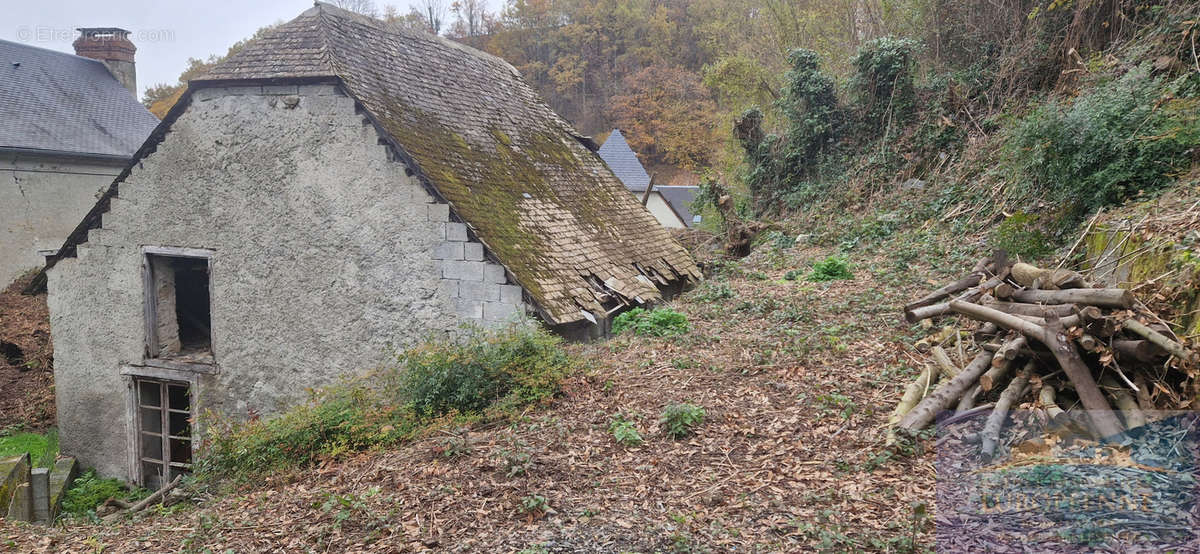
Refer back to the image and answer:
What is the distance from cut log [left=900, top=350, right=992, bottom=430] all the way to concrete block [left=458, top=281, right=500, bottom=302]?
15.9 feet

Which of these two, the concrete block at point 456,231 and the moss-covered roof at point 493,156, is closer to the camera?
the concrete block at point 456,231

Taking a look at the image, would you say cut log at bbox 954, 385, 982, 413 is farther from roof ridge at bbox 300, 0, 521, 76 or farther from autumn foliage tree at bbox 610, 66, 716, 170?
autumn foliage tree at bbox 610, 66, 716, 170

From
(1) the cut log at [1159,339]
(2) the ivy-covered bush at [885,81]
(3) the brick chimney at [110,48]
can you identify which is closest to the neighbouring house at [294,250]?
(1) the cut log at [1159,339]

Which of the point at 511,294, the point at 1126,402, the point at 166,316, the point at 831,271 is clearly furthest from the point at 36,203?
the point at 1126,402

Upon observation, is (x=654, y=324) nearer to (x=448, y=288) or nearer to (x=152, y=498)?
(x=448, y=288)

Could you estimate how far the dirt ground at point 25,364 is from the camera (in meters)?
13.0

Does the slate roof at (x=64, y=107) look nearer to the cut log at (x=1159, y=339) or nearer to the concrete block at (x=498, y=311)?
the concrete block at (x=498, y=311)

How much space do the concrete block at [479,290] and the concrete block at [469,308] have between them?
6 centimetres

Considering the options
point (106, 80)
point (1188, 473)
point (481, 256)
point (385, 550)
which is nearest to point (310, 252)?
point (481, 256)

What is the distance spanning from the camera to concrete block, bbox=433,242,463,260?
27.5 ft

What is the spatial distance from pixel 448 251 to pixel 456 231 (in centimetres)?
27

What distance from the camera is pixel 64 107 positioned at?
19953 millimetres

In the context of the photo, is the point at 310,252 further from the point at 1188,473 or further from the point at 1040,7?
the point at 1040,7

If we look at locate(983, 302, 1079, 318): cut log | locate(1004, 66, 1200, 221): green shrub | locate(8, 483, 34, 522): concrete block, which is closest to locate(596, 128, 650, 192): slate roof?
locate(1004, 66, 1200, 221): green shrub
